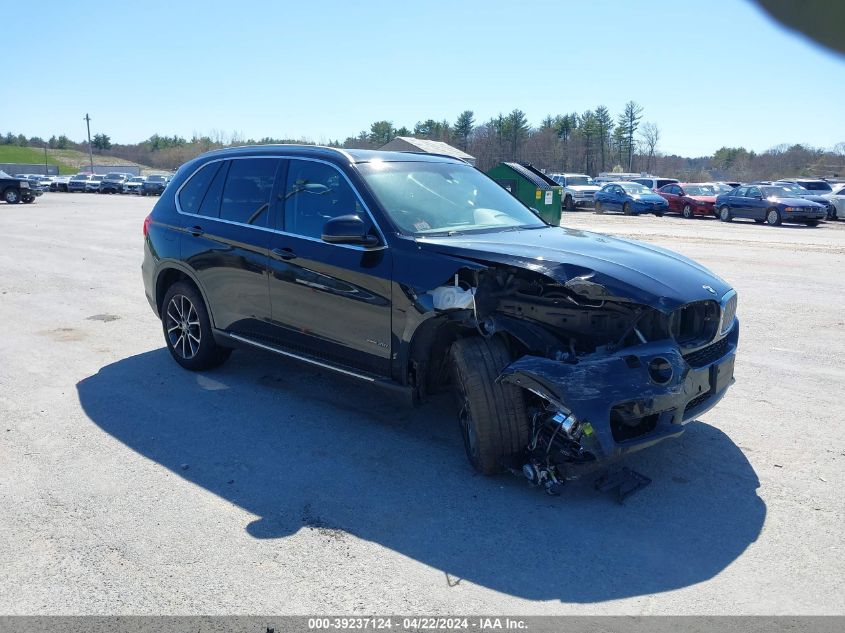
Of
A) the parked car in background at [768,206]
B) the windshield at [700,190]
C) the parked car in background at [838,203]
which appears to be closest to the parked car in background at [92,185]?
the windshield at [700,190]

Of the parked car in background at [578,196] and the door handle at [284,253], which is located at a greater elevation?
the door handle at [284,253]

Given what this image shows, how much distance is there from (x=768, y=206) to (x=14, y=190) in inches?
1313

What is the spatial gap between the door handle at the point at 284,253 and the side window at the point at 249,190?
0.32 meters

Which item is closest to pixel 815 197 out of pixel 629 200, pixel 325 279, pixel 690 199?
pixel 690 199

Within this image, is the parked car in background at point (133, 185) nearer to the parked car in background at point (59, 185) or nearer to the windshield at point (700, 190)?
the parked car in background at point (59, 185)

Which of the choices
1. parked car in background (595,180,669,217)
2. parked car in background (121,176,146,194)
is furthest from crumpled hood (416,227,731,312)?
parked car in background (121,176,146,194)

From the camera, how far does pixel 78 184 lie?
5925cm

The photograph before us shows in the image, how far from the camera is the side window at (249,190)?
5.63 metres

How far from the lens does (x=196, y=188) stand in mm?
6332

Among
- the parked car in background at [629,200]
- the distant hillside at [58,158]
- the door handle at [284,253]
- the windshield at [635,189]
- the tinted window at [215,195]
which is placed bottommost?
the parked car in background at [629,200]

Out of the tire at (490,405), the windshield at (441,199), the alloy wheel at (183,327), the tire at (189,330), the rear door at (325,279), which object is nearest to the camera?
the tire at (490,405)

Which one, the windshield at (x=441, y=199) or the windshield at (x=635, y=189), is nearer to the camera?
the windshield at (x=441, y=199)

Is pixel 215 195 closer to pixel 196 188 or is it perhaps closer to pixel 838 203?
pixel 196 188

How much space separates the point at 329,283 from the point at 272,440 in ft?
3.66
